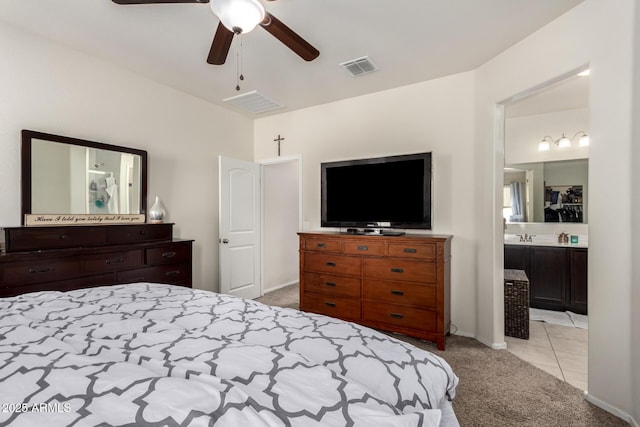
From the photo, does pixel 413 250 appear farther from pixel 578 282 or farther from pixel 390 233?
pixel 578 282

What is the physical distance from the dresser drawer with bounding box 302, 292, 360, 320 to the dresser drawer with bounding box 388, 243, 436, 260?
2.19 ft

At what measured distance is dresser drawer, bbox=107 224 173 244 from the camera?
2.72 meters

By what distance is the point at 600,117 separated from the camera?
198cm

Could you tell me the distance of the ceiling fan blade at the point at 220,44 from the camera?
1849mm

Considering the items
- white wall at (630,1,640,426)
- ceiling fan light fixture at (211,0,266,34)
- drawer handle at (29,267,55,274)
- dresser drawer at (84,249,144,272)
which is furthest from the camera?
dresser drawer at (84,249,144,272)

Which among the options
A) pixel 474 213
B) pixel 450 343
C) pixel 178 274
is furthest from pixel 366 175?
pixel 178 274

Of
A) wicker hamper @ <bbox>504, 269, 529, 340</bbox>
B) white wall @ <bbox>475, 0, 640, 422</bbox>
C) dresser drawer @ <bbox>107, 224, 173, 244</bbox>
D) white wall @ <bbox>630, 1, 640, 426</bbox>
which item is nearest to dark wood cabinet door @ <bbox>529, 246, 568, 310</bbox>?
wicker hamper @ <bbox>504, 269, 529, 340</bbox>

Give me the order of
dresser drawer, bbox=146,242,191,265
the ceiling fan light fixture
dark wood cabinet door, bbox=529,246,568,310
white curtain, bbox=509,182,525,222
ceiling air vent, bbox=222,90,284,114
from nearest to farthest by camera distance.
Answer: the ceiling fan light fixture
dresser drawer, bbox=146,242,191,265
ceiling air vent, bbox=222,90,284,114
dark wood cabinet door, bbox=529,246,568,310
white curtain, bbox=509,182,525,222

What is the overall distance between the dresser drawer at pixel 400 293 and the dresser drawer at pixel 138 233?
2129mm

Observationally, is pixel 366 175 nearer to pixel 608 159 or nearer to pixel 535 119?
pixel 608 159

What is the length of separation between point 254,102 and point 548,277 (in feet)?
14.2

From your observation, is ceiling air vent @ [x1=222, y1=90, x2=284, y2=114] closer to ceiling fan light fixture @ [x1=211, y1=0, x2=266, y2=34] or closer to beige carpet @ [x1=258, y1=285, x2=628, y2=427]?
ceiling fan light fixture @ [x1=211, y1=0, x2=266, y2=34]

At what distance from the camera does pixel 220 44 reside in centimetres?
197

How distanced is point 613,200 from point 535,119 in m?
2.92
